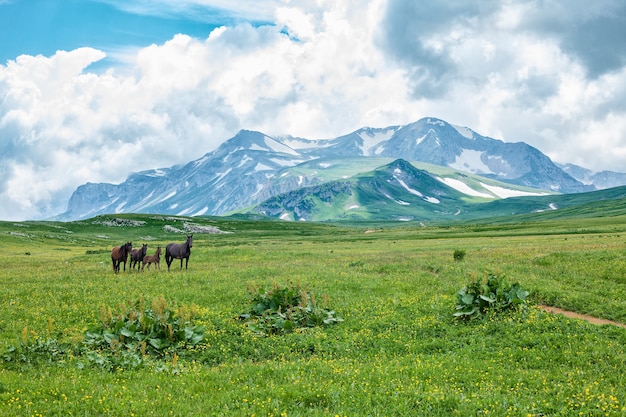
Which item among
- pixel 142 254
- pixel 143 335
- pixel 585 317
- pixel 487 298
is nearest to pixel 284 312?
pixel 143 335

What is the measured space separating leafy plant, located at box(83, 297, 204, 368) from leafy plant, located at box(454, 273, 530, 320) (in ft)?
43.2

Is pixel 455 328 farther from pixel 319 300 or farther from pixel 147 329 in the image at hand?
pixel 147 329

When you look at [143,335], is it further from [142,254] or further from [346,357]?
[142,254]

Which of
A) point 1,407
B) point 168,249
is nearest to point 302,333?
point 1,407

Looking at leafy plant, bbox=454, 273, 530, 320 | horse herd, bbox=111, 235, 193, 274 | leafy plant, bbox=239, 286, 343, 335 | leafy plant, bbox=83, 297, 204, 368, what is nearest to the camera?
leafy plant, bbox=83, 297, 204, 368

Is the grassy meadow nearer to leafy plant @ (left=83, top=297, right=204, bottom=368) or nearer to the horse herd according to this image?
leafy plant @ (left=83, top=297, right=204, bottom=368)

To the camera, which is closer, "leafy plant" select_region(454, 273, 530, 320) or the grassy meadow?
the grassy meadow

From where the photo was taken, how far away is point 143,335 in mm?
20016

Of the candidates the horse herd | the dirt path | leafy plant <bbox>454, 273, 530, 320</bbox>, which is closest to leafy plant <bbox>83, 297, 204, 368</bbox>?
leafy plant <bbox>454, 273, 530, 320</bbox>

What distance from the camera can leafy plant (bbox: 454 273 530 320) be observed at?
23025mm

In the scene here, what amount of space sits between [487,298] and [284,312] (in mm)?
10636

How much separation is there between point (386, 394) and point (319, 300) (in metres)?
13.1

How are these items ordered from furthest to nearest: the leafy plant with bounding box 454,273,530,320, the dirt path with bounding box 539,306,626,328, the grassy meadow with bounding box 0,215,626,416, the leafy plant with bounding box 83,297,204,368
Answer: the leafy plant with bounding box 454,273,530,320 < the dirt path with bounding box 539,306,626,328 < the leafy plant with bounding box 83,297,204,368 < the grassy meadow with bounding box 0,215,626,416

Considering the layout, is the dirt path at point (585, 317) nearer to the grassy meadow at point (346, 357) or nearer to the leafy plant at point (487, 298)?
the grassy meadow at point (346, 357)
